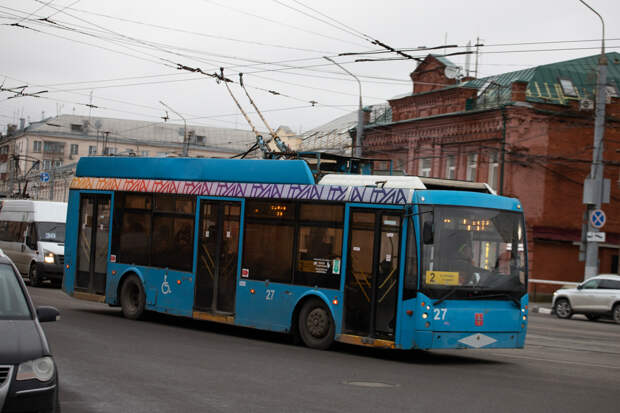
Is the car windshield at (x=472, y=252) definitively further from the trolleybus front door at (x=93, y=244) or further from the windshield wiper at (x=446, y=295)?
the trolleybus front door at (x=93, y=244)

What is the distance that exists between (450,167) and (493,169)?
11.0 feet

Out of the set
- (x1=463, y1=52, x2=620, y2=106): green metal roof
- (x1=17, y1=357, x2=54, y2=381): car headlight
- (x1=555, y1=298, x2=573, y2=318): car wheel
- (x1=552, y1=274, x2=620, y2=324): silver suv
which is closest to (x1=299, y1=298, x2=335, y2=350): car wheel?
(x1=17, y1=357, x2=54, y2=381): car headlight

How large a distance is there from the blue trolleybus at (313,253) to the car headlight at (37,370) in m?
7.14

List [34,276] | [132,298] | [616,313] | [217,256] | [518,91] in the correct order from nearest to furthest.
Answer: [217,256]
[132,298]
[34,276]
[616,313]
[518,91]

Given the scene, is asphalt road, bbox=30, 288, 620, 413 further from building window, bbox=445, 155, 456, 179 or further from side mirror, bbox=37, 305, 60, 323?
building window, bbox=445, 155, 456, 179

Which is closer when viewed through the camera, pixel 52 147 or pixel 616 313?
pixel 616 313

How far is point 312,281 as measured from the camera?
581 inches

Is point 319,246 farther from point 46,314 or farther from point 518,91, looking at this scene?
point 518,91

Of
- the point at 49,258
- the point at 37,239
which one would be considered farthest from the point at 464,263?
the point at 37,239

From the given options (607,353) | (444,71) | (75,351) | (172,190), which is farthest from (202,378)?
(444,71)

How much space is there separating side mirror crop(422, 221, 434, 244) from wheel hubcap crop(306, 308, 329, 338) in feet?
7.57

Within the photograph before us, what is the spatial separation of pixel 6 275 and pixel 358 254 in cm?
689

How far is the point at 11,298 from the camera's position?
7.80m

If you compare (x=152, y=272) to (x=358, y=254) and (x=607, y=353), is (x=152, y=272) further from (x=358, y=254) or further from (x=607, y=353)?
(x=607, y=353)
